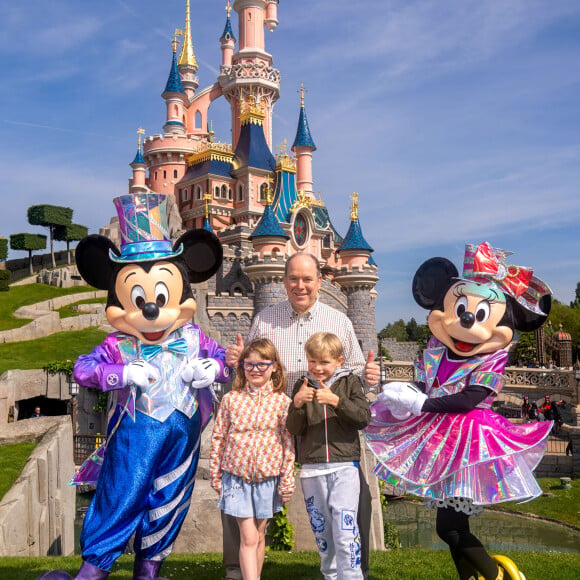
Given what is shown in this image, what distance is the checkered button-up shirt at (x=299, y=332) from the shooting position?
412cm

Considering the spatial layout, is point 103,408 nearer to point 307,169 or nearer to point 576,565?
point 576,565

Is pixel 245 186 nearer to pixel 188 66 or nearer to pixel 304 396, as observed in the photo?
pixel 188 66

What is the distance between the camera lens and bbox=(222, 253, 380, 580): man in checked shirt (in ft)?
13.2

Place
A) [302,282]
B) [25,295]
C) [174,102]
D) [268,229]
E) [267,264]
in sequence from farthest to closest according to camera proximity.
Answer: [174,102] → [25,295] → [268,229] → [267,264] → [302,282]

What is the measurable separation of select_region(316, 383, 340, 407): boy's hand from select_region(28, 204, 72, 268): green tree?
110 ft

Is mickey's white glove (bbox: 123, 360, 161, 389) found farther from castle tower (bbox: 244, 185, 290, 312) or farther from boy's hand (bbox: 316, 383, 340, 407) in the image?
castle tower (bbox: 244, 185, 290, 312)

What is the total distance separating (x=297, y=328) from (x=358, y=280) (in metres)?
21.0

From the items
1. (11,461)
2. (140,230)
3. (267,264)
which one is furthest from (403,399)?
(267,264)

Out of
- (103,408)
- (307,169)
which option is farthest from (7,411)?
(307,169)

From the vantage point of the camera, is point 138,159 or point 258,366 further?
point 138,159

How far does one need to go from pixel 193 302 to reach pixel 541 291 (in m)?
2.36

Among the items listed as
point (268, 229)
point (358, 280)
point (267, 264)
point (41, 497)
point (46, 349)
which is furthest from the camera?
point (358, 280)

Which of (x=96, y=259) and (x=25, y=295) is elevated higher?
(x=25, y=295)

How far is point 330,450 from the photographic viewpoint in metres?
3.54
